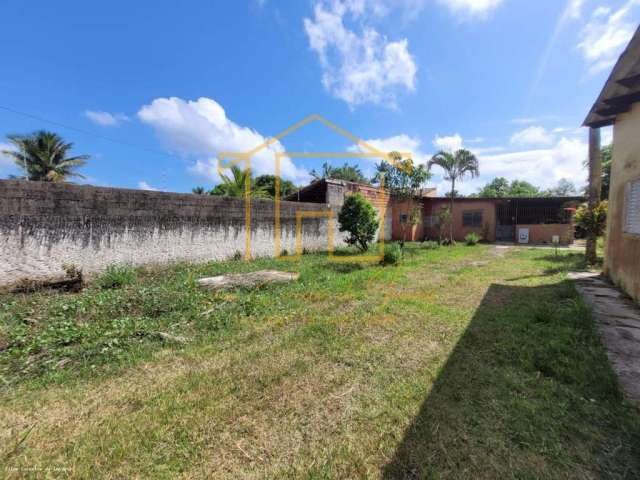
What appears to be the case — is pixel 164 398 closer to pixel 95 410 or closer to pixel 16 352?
pixel 95 410

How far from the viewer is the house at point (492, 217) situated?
1480 cm

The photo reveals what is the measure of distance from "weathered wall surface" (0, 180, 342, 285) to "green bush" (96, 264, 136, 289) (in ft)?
0.81

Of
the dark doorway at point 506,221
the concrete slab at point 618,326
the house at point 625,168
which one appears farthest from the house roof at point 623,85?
the dark doorway at point 506,221

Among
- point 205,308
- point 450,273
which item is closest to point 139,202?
point 205,308

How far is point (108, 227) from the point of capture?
215 inches

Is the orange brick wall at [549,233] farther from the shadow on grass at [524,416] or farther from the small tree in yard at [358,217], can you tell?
the shadow on grass at [524,416]

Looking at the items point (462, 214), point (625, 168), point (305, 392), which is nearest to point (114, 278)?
point (305, 392)

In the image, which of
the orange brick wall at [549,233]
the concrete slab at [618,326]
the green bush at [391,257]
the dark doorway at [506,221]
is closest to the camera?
the concrete slab at [618,326]

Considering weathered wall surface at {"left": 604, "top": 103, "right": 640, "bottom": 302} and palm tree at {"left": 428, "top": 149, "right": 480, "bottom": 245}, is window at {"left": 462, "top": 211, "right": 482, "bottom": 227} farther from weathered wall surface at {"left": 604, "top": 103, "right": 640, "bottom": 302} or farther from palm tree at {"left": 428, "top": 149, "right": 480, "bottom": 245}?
weathered wall surface at {"left": 604, "top": 103, "right": 640, "bottom": 302}

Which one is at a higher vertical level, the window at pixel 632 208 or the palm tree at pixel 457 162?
the palm tree at pixel 457 162

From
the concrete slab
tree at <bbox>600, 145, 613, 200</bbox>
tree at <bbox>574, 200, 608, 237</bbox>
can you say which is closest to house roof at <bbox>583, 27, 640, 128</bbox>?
the concrete slab

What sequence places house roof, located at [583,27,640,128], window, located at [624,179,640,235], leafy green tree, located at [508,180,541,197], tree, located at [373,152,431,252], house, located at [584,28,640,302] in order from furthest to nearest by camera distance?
leafy green tree, located at [508,180,541,197] → tree, located at [373,152,431,252] → window, located at [624,179,640,235] → house, located at [584,28,640,302] → house roof, located at [583,27,640,128]

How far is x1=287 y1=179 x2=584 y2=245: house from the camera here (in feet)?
48.5

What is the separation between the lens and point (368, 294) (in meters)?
4.95
